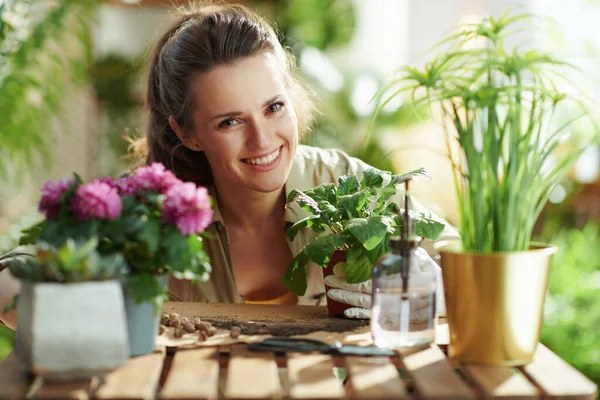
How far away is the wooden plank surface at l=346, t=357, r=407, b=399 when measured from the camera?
108cm

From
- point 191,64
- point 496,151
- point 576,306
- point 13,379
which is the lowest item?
point 576,306

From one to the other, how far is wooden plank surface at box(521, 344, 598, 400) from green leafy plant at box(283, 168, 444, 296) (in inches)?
13.1

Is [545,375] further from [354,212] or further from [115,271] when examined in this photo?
[115,271]

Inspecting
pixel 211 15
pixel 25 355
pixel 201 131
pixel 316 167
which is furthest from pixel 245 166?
pixel 25 355

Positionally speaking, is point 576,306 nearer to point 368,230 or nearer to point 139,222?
point 368,230

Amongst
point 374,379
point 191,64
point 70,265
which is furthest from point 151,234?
point 191,64

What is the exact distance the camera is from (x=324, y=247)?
1.52 metres

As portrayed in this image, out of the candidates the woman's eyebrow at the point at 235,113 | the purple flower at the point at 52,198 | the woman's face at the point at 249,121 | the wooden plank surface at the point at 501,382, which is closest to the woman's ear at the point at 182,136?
the woman's face at the point at 249,121

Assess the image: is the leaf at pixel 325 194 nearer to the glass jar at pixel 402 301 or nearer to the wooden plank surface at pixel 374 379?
the glass jar at pixel 402 301

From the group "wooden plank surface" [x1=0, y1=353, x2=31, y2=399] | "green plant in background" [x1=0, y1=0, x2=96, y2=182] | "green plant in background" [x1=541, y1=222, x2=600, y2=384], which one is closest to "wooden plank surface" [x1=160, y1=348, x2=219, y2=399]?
"wooden plank surface" [x1=0, y1=353, x2=31, y2=399]

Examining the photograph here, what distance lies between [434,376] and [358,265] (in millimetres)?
373

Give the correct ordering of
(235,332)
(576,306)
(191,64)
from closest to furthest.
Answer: (235,332) < (191,64) < (576,306)

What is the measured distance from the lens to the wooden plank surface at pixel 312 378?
1.08m

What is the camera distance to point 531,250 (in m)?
1.27
